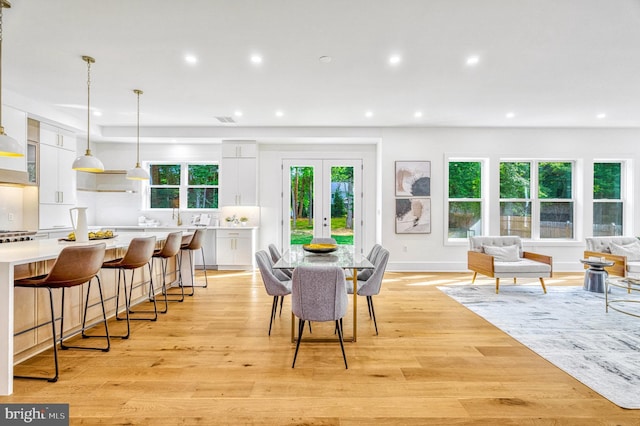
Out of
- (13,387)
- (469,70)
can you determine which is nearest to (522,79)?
(469,70)

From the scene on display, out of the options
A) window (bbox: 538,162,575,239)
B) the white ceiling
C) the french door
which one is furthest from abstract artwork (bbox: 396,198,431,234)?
window (bbox: 538,162,575,239)

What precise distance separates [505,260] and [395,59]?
141 inches

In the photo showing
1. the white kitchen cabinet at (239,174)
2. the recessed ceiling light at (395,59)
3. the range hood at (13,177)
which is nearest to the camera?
the recessed ceiling light at (395,59)

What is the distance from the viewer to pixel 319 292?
2441mm

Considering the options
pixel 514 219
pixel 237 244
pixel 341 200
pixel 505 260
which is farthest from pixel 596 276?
pixel 237 244

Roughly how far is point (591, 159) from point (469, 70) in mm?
4489

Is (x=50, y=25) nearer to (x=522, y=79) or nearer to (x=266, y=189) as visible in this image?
(x=266, y=189)

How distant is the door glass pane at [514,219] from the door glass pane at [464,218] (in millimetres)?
446

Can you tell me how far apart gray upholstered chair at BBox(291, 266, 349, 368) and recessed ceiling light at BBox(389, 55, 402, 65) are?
2.43m

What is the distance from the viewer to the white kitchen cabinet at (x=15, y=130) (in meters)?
4.46

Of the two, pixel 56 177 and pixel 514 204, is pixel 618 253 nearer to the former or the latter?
pixel 514 204

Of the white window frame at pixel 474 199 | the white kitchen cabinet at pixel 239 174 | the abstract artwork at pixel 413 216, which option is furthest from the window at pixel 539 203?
the white kitchen cabinet at pixel 239 174

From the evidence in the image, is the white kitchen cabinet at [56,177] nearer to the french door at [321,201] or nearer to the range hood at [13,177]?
the range hood at [13,177]

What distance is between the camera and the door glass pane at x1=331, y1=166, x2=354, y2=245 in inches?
277
